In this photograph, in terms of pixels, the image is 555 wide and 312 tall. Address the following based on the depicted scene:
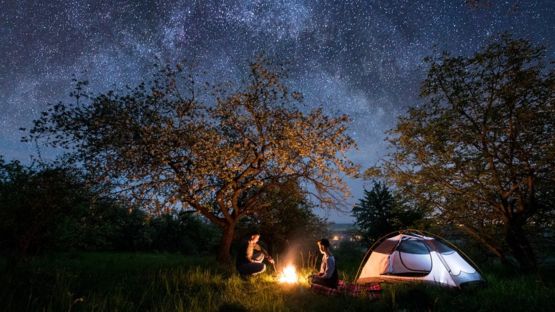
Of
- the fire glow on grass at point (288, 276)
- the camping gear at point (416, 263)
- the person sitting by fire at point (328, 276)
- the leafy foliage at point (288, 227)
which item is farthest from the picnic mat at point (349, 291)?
the leafy foliage at point (288, 227)

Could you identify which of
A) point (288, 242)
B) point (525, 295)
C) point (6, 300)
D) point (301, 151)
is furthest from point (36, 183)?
point (288, 242)

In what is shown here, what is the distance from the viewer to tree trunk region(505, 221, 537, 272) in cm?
1279

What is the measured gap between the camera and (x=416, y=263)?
11.6 metres

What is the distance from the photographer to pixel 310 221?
3058 cm

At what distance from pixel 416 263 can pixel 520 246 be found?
5093 mm

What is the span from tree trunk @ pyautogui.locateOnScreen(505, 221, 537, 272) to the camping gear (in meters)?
3.18

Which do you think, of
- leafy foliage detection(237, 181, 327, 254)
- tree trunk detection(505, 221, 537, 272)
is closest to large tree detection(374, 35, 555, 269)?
tree trunk detection(505, 221, 537, 272)

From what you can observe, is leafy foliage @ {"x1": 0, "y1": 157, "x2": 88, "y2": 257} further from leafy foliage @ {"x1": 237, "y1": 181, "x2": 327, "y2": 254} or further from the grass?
leafy foliage @ {"x1": 237, "y1": 181, "x2": 327, "y2": 254}

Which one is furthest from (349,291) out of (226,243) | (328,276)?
(226,243)

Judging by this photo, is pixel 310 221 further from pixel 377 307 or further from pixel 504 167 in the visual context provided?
pixel 377 307

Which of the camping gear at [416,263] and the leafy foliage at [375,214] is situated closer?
the camping gear at [416,263]

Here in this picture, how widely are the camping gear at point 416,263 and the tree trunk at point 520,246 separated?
3.18 meters

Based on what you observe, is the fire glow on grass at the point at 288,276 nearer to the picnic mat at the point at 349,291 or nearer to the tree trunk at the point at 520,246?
the picnic mat at the point at 349,291

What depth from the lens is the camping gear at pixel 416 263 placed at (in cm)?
1084
